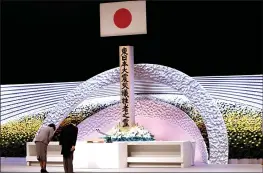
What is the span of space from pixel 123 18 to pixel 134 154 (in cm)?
290

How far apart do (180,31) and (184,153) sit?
2910mm

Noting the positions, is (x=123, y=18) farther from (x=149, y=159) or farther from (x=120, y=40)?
(x=149, y=159)

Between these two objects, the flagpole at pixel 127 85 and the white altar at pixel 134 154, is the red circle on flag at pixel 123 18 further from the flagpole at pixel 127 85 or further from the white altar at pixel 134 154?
the white altar at pixel 134 154

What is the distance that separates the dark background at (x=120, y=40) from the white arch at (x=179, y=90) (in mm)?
263

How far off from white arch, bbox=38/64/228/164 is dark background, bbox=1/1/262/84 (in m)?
0.26

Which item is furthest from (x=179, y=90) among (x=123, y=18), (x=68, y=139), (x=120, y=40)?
(x=68, y=139)

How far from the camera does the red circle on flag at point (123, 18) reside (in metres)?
11.6

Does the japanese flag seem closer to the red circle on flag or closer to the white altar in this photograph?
the red circle on flag

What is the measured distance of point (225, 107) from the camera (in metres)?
11.8

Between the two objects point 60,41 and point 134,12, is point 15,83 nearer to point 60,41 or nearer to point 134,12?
point 60,41

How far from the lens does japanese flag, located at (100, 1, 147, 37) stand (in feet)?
37.7

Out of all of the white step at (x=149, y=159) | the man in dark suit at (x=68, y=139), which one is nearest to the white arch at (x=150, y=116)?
the white step at (x=149, y=159)

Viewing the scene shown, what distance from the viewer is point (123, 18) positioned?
11.7m

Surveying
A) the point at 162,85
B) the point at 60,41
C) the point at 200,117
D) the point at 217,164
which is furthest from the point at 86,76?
the point at 217,164
